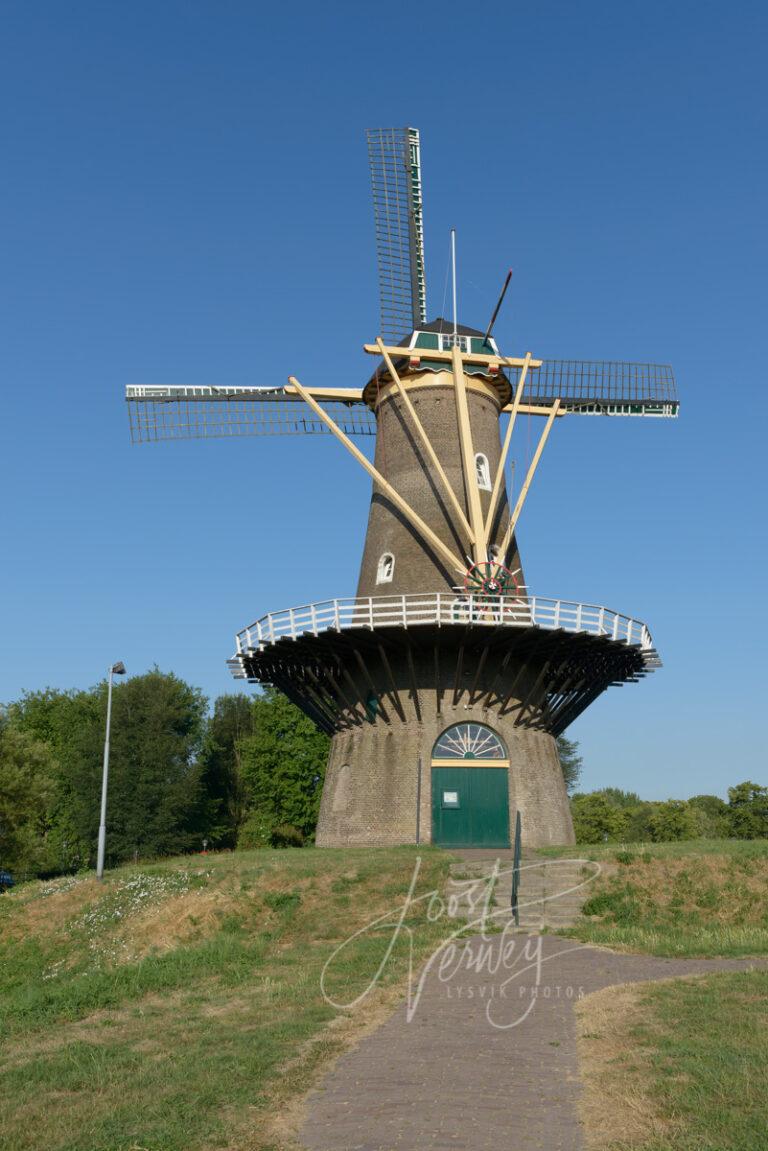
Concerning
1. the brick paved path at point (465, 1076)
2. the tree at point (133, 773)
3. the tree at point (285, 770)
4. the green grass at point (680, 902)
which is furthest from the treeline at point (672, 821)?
the brick paved path at point (465, 1076)

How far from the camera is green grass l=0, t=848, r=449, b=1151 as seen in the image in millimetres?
8133

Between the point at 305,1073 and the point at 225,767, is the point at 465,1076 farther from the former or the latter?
the point at 225,767

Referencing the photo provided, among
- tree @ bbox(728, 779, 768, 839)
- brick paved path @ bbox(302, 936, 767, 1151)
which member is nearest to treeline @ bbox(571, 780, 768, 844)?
tree @ bbox(728, 779, 768, 839)

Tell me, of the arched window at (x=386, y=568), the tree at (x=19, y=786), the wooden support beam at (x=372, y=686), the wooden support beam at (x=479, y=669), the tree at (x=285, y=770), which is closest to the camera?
the wooden support beam at (x=479, y=669)

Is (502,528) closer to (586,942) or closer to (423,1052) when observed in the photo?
(586,942)

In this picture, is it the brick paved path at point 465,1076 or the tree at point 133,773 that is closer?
the brick paved path at point 465,1076

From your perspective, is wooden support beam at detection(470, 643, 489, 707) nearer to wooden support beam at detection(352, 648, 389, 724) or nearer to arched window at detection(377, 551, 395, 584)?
wooden support beam at detection(352, 648, 389, 724)

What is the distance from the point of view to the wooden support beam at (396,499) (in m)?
26.2

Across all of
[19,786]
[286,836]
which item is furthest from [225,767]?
[19,786]

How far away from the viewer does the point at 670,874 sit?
60.3 feet

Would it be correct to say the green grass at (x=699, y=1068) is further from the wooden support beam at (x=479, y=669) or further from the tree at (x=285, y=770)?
the tree at (x=285, y=770)

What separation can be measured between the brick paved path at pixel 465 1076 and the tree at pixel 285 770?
131 feet

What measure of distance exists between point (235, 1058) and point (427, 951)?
574cm

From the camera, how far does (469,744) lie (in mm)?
25469
